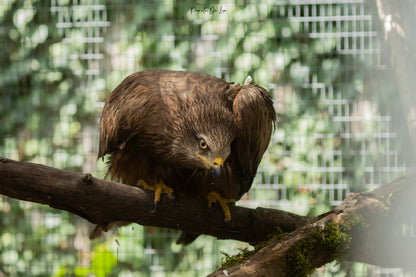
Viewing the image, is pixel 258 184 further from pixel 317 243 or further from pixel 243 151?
pixel 317 243

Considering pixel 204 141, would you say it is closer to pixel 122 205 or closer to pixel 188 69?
pixel 122 205

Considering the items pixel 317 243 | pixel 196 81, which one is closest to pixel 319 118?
pixel 196 81

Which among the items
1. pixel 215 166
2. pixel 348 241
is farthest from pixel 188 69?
pixel 348 241

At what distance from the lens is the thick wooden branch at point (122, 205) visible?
6.15 ft

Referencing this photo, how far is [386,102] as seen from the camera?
3.64 metres

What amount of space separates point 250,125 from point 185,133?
1.17 ft

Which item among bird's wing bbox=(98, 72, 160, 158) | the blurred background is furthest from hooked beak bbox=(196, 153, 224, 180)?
the blurred background

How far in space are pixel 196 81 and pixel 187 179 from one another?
0.54 m

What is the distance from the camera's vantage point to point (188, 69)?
12.8 feet

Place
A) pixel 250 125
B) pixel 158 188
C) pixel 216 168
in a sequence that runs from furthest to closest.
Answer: pixel 250 125 < pixel 158 188 < pixel 216 168

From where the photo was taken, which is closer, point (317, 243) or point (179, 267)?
point (317, 243)

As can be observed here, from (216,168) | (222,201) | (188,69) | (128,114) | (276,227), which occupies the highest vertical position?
(188,69)

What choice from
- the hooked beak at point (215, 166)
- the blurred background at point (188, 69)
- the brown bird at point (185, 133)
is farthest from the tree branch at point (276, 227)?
the blurred background at point (188, 69)

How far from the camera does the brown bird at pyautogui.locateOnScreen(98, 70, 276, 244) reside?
2.36m
